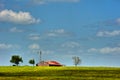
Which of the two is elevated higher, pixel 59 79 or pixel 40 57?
pixel 40 57

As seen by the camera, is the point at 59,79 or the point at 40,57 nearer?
the point at 59,79

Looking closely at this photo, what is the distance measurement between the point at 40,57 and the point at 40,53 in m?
2.66

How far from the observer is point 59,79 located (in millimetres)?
65750

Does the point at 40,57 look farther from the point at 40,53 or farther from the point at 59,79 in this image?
the point at 59,79

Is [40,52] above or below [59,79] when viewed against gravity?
above

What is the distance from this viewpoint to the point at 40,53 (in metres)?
196

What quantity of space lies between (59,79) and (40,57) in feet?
433

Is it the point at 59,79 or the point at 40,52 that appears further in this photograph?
the point at 40,52

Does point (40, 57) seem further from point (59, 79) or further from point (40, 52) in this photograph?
point (59, 79)

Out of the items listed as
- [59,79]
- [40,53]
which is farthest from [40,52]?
[59,79]

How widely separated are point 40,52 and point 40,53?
518 millimetres

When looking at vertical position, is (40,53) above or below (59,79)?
above

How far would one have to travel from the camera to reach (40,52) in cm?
19575
